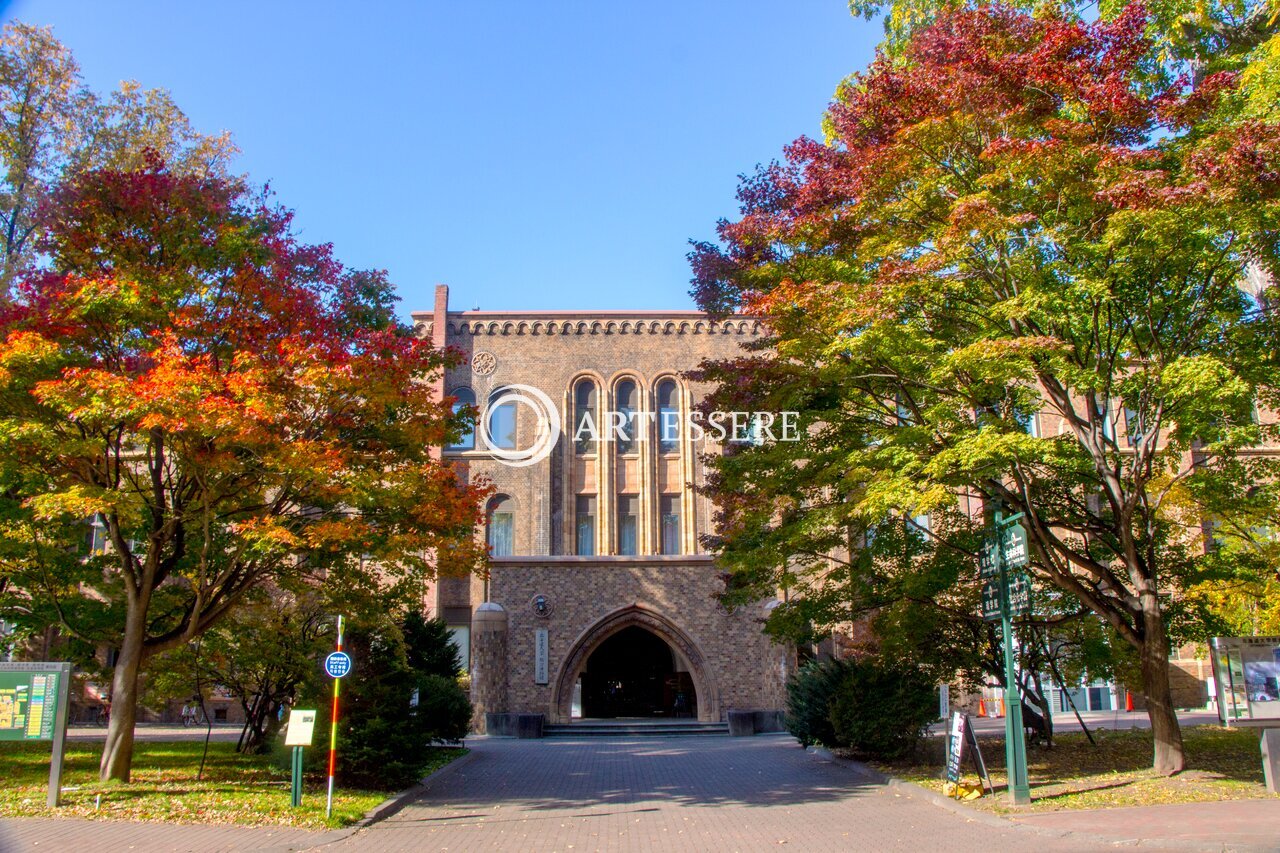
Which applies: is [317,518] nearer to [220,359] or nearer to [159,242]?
[220,359]

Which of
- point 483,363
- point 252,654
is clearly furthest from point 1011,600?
point 483,363

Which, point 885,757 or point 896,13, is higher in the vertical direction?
point 896,13

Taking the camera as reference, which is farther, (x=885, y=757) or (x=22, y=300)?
(x=885, y=757)

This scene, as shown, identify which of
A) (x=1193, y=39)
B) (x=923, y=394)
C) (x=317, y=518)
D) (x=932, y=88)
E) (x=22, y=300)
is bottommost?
(x=317, y=518)

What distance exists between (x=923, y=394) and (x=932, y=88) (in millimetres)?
4244

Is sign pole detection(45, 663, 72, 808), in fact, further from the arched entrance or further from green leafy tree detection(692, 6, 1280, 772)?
the arched entrance

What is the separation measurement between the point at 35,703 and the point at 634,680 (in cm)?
2474

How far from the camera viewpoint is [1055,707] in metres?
32.2

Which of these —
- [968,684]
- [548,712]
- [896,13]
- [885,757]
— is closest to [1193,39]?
[896,13]

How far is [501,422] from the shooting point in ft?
112

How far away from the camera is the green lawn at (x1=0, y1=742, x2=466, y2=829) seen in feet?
37.3

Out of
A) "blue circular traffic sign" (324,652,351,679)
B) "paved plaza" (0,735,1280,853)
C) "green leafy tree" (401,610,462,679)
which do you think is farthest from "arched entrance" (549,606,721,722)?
"blue circular traffic sign" (324,652,351,679)

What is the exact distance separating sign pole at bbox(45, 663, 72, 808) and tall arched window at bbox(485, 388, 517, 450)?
2178cm

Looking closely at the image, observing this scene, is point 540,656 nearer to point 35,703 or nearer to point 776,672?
point 776,672
